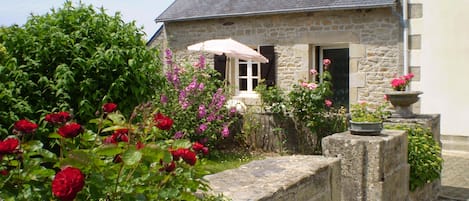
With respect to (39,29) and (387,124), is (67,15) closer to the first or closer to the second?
(39,29)

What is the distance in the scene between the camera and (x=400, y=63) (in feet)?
32.9

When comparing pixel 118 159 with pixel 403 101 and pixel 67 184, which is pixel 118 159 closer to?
pixel 67 184

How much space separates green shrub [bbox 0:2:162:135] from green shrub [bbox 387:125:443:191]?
2892mm

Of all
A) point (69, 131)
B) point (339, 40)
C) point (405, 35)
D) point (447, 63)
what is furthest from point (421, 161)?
point (339, 40)

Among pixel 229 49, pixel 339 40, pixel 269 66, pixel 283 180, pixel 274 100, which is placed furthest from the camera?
pixel 269 66

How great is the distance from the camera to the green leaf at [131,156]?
5.51 ft

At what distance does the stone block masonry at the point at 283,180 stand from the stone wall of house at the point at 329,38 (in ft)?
23.4

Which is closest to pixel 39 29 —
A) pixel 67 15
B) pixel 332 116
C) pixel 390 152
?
pixel 67 15

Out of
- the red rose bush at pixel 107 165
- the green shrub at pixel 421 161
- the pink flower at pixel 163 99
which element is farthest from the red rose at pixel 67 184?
the pink flower at pixel 163 99

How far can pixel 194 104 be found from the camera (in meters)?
7.89

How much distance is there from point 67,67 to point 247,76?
8.26 m

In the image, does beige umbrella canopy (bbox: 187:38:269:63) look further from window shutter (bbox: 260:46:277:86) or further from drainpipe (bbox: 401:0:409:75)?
drainpipe (bbox: 401:0:409:75)

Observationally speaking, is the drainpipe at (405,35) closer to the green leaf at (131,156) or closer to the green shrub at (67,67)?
the green shrub at (67,67)

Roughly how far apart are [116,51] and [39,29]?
727 mm
